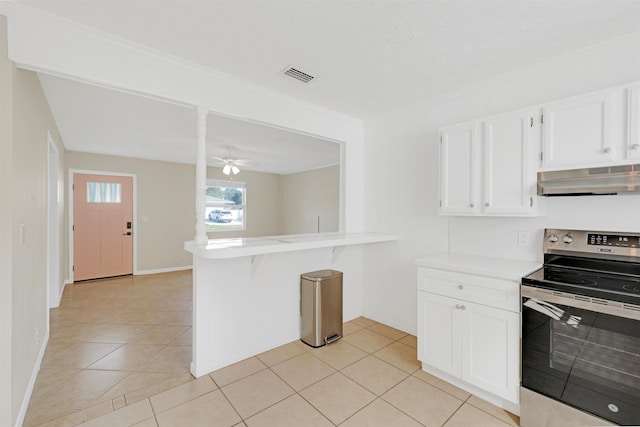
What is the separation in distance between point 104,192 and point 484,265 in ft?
21.0

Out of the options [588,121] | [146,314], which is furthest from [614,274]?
[146,314]

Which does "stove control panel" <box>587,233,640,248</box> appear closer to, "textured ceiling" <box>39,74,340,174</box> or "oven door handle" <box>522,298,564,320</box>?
"oven door handle" <box>522,298,564,320</box>

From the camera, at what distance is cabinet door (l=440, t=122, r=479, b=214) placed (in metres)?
2.36

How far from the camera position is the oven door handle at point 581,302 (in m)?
1.45

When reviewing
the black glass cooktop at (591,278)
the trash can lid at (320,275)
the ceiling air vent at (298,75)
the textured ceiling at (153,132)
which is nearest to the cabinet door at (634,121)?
the black glass cooktop at (591,278)

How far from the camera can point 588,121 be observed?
6.03ft

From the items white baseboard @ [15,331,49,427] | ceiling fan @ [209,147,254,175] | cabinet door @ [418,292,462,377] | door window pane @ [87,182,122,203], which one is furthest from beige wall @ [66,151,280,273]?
cabinet door @ [418,292,462,377]

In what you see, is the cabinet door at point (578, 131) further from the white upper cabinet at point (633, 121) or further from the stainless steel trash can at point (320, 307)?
the stainless steel trash can at point (320, 307)

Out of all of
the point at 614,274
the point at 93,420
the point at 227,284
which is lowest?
the point at 93,420

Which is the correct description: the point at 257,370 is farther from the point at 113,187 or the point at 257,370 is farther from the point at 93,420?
the point at 113,187

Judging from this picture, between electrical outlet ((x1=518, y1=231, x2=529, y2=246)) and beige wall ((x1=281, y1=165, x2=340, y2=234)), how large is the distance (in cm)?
402

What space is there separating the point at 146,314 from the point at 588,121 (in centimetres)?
478

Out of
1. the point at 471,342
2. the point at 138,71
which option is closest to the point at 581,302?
the point at 471,342

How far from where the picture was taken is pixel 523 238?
7.54 ft
